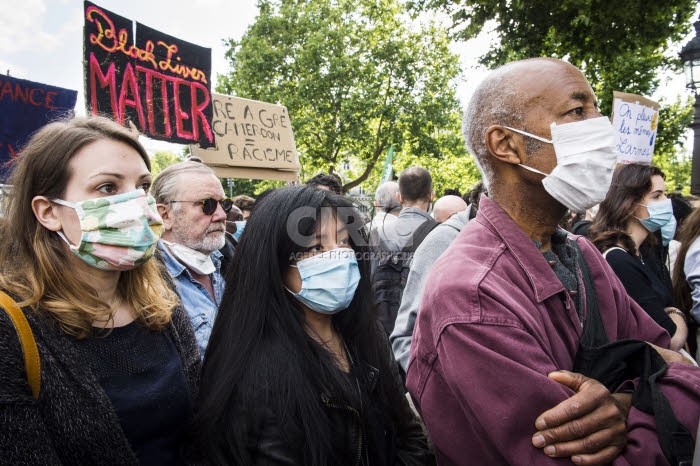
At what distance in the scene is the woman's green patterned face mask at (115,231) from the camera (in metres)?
1.84

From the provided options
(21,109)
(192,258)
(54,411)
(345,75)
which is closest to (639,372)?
(54,411)

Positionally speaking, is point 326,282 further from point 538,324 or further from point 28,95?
point 28,95

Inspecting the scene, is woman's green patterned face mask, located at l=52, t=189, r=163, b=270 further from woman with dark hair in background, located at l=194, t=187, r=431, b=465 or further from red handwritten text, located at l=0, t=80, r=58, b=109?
red handwritten text, located at l=0, t=80, r=58, b=109

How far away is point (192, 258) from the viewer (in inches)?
133

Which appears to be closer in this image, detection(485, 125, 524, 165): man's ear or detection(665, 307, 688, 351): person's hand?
detection(485, 125, 524, 165): man's ear

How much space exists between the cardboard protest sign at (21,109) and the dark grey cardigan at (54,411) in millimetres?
2647

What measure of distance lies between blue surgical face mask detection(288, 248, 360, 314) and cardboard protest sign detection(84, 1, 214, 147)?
259 centimetres

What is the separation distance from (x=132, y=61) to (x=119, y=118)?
0.61m

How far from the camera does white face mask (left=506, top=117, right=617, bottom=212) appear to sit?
5.43 ft

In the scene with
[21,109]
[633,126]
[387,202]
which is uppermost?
[633,126]

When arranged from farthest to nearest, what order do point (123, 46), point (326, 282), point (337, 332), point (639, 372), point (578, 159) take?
point (123, 46) → point (337, 332) → point (326, 282) → point (578, 159) → point (639, 372)

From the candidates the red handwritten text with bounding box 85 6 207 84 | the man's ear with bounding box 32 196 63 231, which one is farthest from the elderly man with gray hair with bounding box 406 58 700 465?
the red handwritten text with bounding box 85 6 207 84

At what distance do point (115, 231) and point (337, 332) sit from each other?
1.06 m

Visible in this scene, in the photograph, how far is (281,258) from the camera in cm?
215
